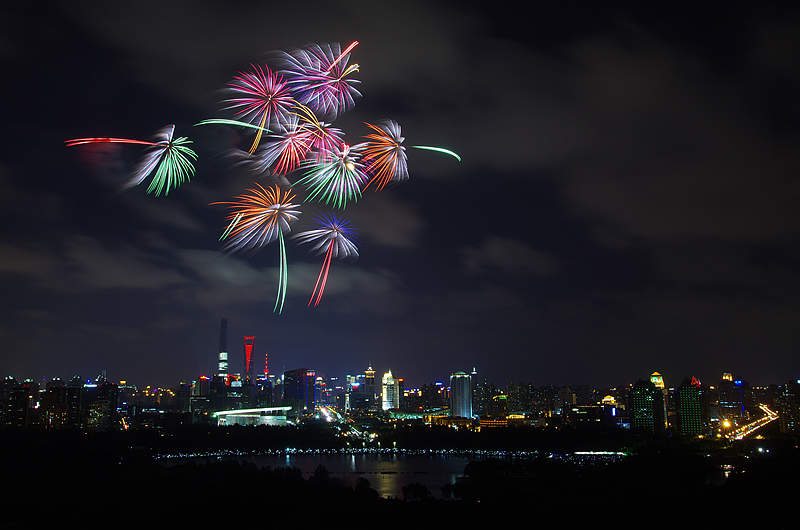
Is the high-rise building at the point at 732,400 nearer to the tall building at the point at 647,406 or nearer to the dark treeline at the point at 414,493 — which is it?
the tall building at the point at 647,406

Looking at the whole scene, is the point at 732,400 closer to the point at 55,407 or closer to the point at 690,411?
the point at 690,411

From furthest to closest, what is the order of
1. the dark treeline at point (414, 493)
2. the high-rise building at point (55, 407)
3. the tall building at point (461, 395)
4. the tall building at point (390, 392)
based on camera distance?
the tall building at point (390, 392) → the tall building at point (461, 395) → the high-rise building at point (55, 407) → the dark treeline at point (414, 493)

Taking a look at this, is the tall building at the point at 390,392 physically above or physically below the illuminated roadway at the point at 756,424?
above

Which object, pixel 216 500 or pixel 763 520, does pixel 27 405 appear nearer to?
pixel 216 500

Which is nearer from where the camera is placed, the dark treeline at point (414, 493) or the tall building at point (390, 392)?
the dark treeline at point (414, 493)

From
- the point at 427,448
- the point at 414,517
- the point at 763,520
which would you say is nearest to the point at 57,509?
the point at 414,517

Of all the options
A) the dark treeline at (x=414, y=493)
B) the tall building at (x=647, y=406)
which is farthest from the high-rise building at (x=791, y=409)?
the dark treeline at (x=414, y=493)
